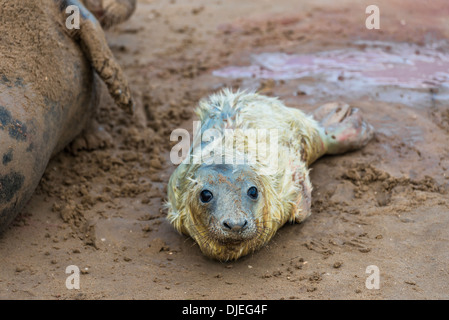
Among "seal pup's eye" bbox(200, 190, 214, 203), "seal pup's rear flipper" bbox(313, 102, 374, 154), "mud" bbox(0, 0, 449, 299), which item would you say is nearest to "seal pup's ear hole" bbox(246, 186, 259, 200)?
"seal pup's eye" bbox(200, 190, 214, 203)

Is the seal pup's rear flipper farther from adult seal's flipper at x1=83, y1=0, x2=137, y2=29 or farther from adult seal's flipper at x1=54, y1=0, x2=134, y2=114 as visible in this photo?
adult seal's flipper at x1=83, y1=0, x2=137, y2=29

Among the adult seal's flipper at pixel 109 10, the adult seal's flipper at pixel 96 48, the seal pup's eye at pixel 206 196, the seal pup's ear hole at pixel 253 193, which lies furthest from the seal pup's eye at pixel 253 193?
the adult seal's flipper at pixel 109 10

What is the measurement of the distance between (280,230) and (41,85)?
210cm

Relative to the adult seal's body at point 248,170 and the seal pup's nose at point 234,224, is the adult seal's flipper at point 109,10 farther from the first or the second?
the seal pup's nose at point 234,224

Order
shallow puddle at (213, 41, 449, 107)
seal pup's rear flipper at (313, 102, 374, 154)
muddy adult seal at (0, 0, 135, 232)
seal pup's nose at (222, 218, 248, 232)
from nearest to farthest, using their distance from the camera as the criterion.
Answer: seal pup's nose at (222, 218, 248, 232) < muddy adult seal at (0, 0, 135, 232) < seal pup's rear flipper at (313, 102, 374, 154) < shallow puddle at (213, 41, 449, 107)

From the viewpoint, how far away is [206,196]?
428 cm

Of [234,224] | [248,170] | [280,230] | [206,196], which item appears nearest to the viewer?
[234,224]

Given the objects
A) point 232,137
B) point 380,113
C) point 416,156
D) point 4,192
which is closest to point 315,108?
point 380,113

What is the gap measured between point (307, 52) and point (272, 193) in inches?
128

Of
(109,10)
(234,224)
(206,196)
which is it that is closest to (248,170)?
(206,196)

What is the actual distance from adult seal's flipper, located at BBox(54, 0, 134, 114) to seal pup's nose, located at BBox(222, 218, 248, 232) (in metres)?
2.19

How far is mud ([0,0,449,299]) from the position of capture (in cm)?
408

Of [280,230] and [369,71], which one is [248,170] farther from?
[369,71]

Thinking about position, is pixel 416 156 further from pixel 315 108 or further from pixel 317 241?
pixel 317 241
